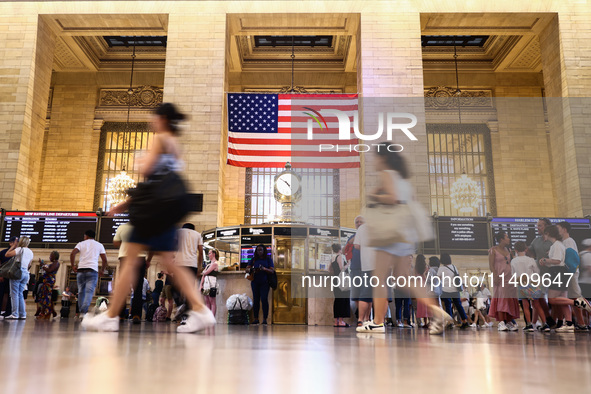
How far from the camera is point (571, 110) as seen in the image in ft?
39.3

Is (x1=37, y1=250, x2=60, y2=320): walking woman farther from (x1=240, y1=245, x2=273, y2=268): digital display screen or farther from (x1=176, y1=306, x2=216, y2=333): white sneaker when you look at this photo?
(x1=176, y1=306, x2=216, y2=333): white sneaker

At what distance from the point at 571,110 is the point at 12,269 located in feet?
41.0

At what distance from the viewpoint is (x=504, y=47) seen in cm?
1619

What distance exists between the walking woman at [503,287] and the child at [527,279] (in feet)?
0.34

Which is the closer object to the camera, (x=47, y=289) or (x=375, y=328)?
(x=375, y=328)

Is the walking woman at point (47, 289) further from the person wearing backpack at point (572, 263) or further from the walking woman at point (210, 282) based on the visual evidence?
the person wearing backpack at point (572, 263)

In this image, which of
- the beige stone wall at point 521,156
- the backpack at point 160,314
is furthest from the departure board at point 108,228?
the beige stone wall at point 521,156

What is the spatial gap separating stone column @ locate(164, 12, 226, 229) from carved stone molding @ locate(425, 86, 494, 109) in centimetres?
823

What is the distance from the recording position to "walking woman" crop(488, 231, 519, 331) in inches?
264

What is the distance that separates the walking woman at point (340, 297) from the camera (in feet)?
25.5

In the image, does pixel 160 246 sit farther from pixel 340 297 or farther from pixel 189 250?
pixel 340 297

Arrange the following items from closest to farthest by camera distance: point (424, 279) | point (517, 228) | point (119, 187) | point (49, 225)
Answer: point (424, 279)
point (517, 228)
point (49, 225)
point (119, 187)

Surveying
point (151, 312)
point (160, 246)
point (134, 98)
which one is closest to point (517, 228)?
point (151, 312)

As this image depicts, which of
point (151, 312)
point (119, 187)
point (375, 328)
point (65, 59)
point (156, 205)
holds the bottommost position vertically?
point (151, 312)
